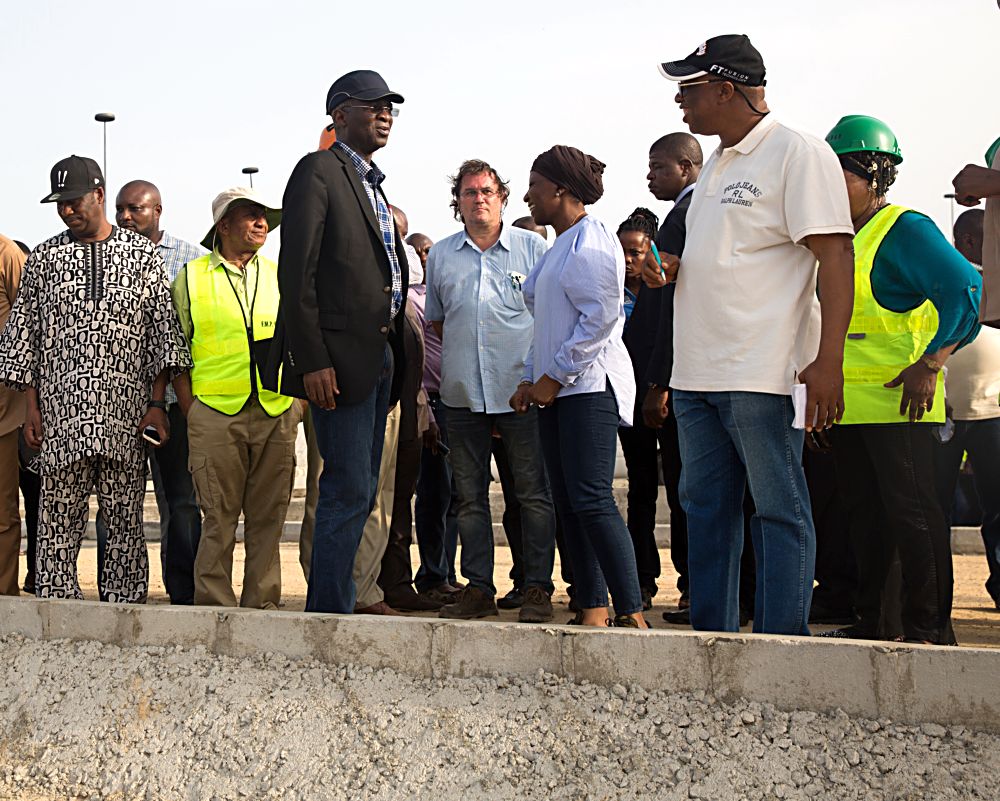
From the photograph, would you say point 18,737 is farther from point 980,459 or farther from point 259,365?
point 980,459

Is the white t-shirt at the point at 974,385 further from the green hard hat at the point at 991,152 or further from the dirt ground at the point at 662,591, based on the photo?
the green hard hat at the point at 991,152

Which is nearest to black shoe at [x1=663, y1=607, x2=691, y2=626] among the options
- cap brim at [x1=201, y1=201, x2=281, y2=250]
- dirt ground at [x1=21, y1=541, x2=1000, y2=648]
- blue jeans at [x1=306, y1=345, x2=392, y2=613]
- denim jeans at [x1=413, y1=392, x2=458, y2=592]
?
dirt ground at [x1=21, y1=541, x2=1000, y2=648]

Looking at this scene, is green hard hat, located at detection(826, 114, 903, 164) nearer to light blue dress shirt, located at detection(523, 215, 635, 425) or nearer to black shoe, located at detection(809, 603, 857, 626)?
light blue dress shirt, located at detection(523, 215, 635, 425)

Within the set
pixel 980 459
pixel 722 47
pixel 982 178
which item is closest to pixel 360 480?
pixel 722 47

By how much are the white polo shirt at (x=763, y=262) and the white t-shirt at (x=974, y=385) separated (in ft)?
10.0

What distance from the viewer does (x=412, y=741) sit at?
420cm

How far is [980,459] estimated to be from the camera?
708 centimetres

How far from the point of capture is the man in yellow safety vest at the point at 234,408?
236 inches

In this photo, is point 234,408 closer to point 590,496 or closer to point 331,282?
point 331,282

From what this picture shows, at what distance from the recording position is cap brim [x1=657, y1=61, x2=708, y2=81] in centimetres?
433

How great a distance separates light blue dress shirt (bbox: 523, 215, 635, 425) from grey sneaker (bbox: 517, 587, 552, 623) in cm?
108

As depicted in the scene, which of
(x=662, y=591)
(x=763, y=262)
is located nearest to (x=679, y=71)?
(x=763, y=262)

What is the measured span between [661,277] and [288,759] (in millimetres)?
2137

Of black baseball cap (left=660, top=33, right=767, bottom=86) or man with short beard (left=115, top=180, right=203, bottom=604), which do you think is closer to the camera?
black baseball cap (left=660, top=33, right=767, bottom=86)
